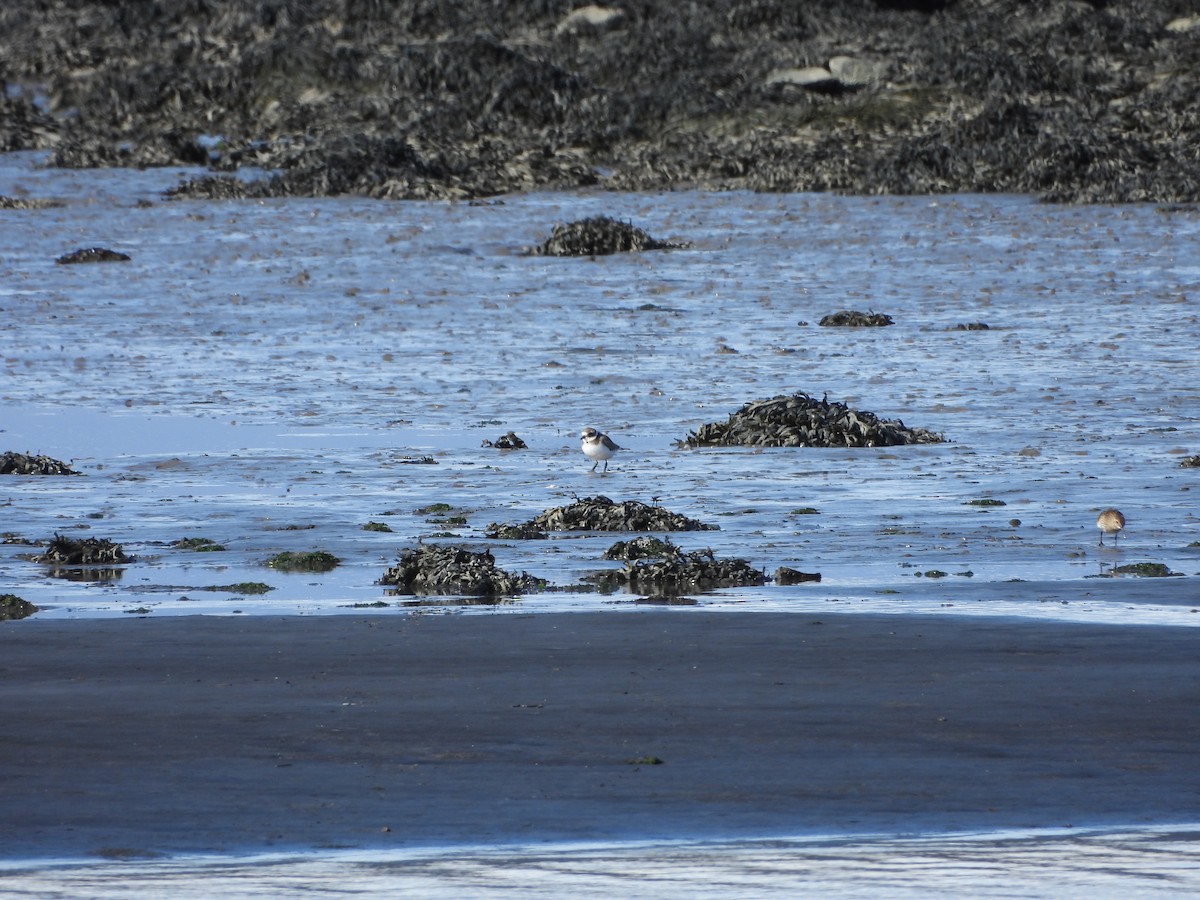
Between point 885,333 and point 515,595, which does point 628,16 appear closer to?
point 885,333

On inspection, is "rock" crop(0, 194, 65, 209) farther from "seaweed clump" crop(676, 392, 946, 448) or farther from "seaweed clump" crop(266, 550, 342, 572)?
"seaweed clump" crop(266, 550, 342, 572)

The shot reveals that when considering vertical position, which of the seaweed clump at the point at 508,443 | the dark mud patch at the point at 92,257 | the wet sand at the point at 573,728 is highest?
the dark mud patch at the point at 92,257

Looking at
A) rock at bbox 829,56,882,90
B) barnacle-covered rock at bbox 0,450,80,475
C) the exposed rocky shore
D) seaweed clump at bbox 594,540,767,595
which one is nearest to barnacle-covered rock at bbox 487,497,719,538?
seaweed clump at bbox 594,540,767,595

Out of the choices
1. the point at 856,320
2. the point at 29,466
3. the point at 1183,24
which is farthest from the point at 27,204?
the point at 1183,24

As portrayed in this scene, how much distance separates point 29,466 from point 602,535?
388 centimetres

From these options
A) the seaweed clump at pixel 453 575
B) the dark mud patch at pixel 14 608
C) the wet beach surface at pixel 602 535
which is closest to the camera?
the wet beach surface at pixel 602 535

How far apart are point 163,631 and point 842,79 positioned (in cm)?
3032

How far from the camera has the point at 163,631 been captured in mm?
8094

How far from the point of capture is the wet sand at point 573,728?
18.9ft

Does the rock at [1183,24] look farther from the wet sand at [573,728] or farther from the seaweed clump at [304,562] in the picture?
the wet sand at [573,728]

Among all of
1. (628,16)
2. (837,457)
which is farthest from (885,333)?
(628,16)

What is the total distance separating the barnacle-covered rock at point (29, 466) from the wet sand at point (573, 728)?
4340 mm

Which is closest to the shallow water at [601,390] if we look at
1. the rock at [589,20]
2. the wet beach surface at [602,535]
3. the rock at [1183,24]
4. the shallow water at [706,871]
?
the wet beach surface at [602,535]

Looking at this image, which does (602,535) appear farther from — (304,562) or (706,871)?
(706,871)
